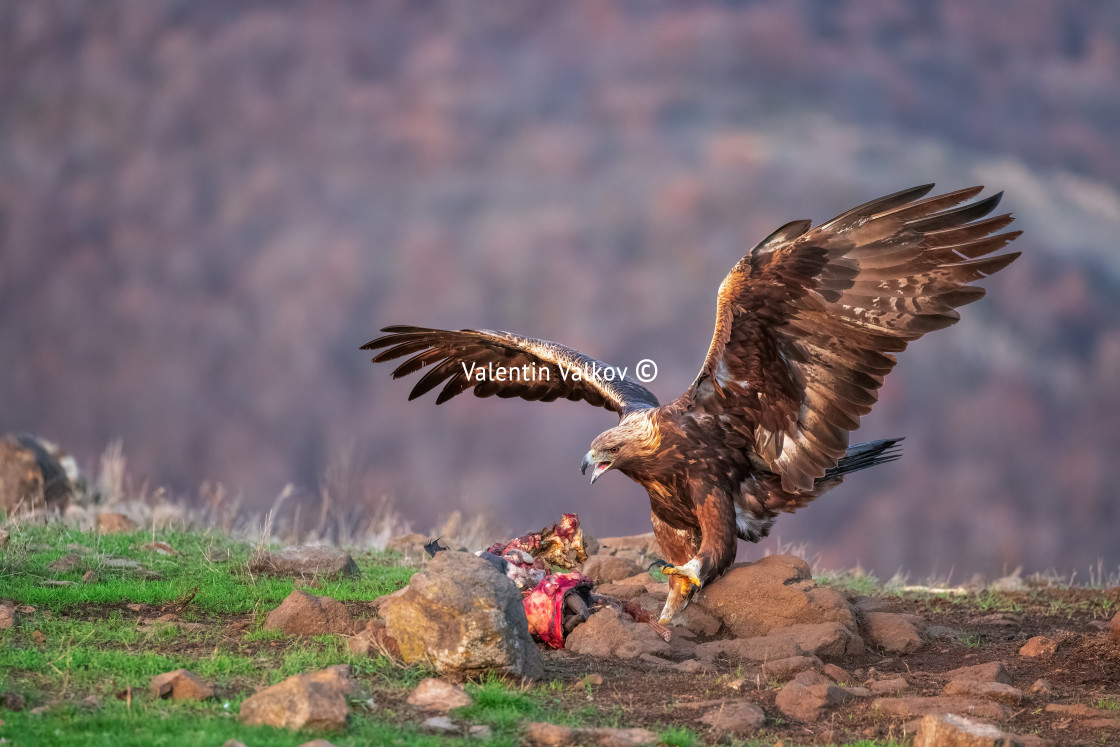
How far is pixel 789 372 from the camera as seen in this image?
6.97 m

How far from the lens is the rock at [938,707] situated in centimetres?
536

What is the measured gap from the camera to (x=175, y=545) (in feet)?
30.8

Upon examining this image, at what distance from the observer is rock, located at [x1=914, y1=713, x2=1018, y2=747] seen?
4.68 metres

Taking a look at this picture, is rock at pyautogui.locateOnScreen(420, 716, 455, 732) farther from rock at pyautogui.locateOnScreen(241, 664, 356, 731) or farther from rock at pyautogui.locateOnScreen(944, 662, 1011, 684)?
rock at pyautogui.locateOnScreen(944, 662, 1011, 684)

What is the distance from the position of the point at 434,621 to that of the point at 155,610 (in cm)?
262

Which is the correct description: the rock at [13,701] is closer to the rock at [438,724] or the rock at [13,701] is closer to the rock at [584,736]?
the rock at [438,724]

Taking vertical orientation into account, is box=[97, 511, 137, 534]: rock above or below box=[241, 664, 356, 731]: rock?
above

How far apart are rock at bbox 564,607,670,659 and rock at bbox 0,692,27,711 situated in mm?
3001

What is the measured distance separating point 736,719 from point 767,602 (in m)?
2.13

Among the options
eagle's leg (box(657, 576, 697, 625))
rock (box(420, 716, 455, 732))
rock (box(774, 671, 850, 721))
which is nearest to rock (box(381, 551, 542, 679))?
rock (box(420, 716, 455, 732))

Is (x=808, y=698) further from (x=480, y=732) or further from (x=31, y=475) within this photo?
(x=31, y=475)

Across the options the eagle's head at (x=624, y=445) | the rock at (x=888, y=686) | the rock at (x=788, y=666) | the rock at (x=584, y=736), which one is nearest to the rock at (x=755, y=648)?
the rock at (x=788, y=666)

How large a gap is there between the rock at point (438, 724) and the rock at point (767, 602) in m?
2.76

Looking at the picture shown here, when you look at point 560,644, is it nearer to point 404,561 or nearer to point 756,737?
point 756,737
